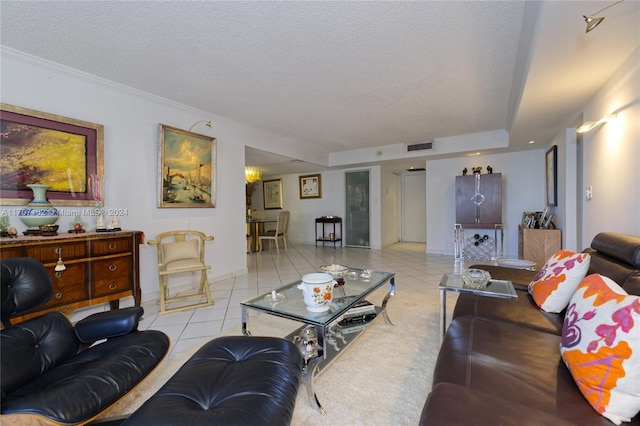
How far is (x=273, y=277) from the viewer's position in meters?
3.98

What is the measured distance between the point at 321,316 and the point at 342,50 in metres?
2.06

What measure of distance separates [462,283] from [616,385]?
3.69 ft

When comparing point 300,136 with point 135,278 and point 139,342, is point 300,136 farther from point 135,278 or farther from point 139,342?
point 139,342

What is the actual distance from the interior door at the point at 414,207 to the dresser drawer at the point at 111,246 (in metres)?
6.73

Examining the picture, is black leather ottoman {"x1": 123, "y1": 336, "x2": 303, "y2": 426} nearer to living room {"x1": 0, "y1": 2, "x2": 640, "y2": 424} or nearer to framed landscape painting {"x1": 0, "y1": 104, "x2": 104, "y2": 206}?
living room {"x1": 0, "y1": 2, "x2": 640, "y2": 424}

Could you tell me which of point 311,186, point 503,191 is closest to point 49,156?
point 311,186

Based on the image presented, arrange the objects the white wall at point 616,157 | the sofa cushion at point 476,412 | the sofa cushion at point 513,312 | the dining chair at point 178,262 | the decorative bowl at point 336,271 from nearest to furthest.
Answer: the sofa cushion at point 476,412, the sofa cushion at point 513,312, the white wall at point 616,157, the decorative bowl at point 336,271, the dining chair at point 178,262

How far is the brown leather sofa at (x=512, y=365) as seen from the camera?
30.3 inches

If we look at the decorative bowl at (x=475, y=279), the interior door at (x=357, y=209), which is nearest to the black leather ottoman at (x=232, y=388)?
the decorative bowl at (x=475, y=279)

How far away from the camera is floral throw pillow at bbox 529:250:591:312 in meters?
1.54

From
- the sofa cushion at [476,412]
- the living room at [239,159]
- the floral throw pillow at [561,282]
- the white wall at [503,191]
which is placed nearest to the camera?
the sofa cushion at [476,412]

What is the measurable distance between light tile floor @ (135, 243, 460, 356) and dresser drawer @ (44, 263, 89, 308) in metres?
0.56

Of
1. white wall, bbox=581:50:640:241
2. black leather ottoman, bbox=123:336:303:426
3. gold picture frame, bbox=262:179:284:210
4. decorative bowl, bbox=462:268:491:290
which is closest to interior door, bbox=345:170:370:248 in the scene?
gold picture frame, bbox=262:179:284:210

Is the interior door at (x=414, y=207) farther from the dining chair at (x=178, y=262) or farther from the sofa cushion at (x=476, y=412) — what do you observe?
the sofa cushion at (x=476, y=412)
